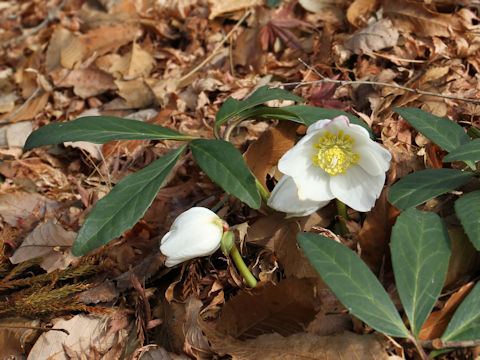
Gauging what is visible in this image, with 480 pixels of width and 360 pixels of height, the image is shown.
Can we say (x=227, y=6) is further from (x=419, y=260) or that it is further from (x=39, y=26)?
(x=419, y=260)

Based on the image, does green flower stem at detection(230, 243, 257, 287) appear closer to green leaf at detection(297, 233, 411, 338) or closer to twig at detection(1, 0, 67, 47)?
green leaf at detection(297, 233, 411, 338)

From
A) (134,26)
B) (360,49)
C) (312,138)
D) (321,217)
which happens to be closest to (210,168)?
(312,138)

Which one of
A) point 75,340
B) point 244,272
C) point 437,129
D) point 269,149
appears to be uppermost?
point 437,129

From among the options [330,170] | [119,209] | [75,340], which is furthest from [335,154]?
[75,340]

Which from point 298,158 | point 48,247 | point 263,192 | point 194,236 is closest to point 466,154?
point 298,158

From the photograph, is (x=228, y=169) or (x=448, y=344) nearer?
(x=448, y=344)

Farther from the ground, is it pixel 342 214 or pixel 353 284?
pixel 353 284

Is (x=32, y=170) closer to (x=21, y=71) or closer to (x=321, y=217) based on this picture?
(x=21, y=71)

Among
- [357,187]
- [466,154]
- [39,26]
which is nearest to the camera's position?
[466,154]

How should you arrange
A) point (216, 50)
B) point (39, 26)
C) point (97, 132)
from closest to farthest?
point (97, 132)
point (216, 50)
point (39, 26)
